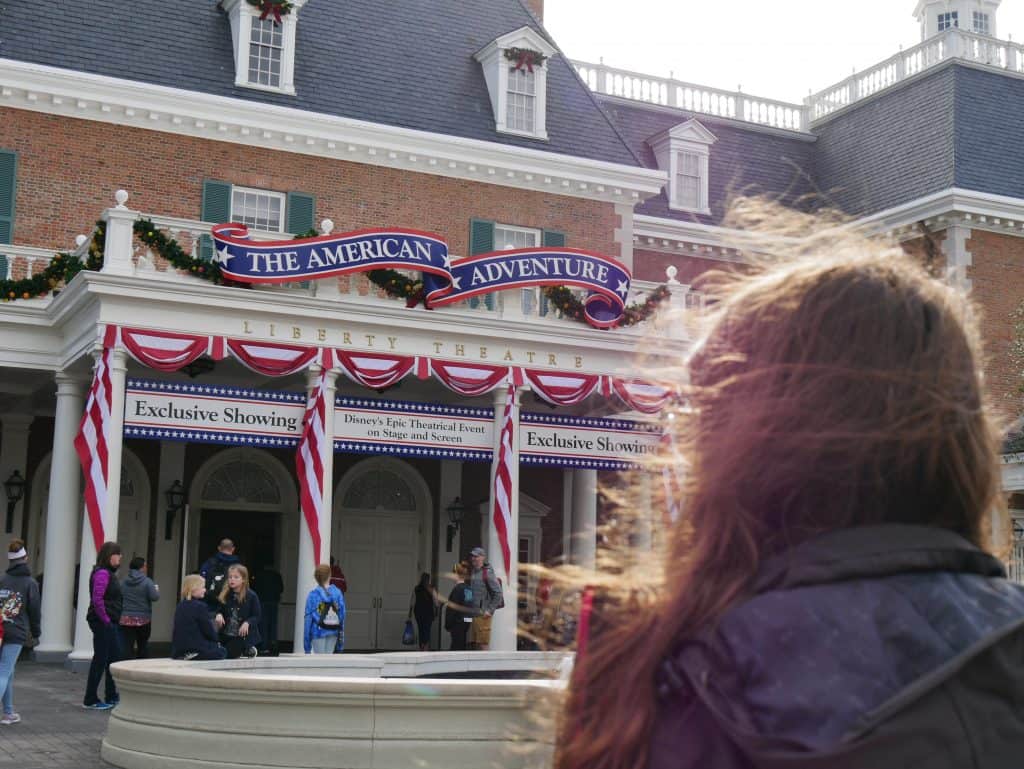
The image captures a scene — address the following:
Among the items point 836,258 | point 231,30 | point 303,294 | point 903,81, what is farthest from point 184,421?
point 903,81

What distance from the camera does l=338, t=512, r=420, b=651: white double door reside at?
24703 mm

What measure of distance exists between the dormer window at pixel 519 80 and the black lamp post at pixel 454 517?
24.8 feet

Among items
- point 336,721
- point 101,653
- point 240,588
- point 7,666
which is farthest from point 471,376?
point 336,721

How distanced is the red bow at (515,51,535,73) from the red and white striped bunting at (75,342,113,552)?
11.9 metres

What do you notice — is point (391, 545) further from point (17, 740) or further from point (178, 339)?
point (17, 740)

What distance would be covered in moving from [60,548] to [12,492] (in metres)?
4.01

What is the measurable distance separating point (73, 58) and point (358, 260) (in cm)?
716

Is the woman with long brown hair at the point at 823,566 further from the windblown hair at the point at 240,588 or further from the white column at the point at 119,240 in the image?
the white column at the point at 119,240

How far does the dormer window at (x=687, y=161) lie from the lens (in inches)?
1176

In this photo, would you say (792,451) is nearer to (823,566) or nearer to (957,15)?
(823,566)

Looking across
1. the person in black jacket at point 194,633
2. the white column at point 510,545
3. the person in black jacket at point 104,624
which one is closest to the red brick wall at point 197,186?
the white column at point 510,545

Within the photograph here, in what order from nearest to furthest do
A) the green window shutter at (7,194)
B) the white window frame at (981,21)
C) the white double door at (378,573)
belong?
the green window shutter at (7,194)
the white double door at (378,573)
the white window frame at (981,21)

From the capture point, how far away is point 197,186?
2264cm

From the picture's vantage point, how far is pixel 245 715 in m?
8.84
